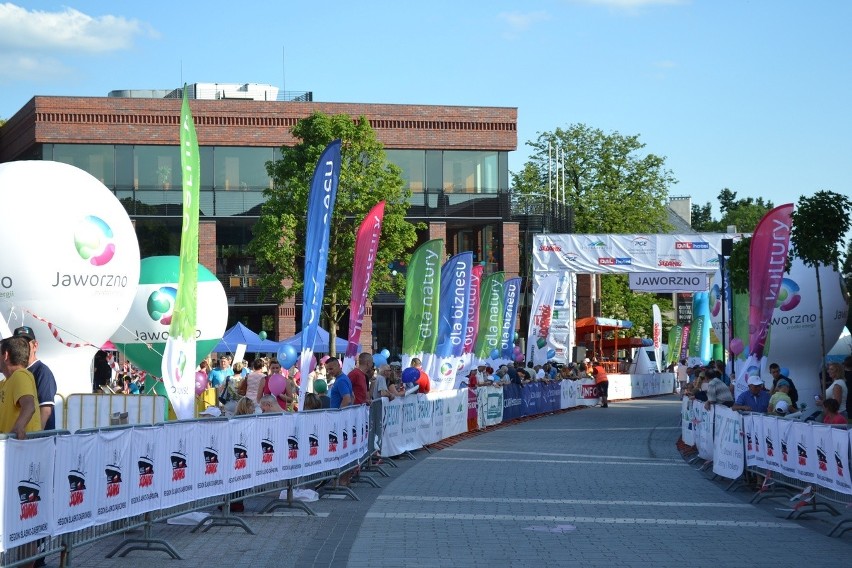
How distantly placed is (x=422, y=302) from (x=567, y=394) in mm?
17101

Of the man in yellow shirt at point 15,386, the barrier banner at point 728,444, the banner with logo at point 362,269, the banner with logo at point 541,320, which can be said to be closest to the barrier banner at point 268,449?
the man in yellow shirt at point 15,386

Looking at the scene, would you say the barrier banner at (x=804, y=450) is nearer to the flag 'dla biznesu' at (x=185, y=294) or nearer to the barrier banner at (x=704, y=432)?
the barrier banner at (x=704, y=432)

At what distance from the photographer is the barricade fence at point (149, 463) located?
28.6ft

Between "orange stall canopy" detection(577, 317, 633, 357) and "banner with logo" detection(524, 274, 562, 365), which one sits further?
"orange stall canopy" detection(577, 317, 633, 357)

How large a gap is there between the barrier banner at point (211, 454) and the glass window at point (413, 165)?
4320 cm

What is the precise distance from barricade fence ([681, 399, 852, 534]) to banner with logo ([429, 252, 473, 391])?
899cm

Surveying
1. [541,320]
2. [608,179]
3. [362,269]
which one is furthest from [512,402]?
[608,179]

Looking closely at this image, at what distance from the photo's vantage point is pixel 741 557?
37.2 ft

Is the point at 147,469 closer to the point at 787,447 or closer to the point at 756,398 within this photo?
the point at 787,447

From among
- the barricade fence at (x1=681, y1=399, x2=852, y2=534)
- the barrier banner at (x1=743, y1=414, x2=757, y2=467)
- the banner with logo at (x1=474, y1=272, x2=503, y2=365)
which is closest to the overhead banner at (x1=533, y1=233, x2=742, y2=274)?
the banner with logo at (x1=474, y1=272, x2=503, y2=365)

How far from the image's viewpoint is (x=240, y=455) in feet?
43.0

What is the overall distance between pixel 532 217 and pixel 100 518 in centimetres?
5211

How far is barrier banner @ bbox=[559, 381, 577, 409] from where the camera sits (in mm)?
43000

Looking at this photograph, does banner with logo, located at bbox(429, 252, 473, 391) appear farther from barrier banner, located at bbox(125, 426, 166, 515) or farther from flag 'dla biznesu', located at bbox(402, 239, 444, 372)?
barrier banner, located at bbox(125, 426, 166, 515)
